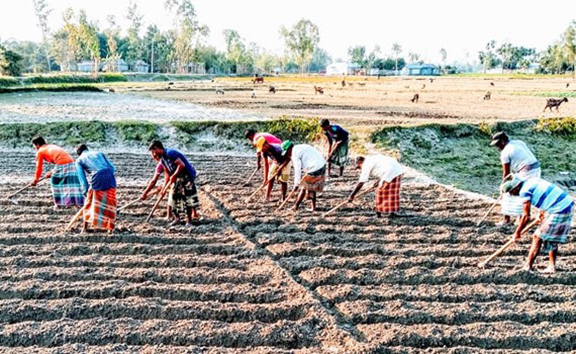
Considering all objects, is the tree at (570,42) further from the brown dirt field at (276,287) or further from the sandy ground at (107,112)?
the brown dirt field at (276,287)

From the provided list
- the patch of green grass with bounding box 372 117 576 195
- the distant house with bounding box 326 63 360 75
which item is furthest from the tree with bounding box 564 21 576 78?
the patch of green grass with bounding box 372 117 576 195

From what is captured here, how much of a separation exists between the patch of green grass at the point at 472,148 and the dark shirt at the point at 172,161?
6.03 meters

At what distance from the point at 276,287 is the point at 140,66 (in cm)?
7704

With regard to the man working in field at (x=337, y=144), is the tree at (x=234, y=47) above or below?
above

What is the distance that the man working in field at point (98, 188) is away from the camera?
7090 millimetres

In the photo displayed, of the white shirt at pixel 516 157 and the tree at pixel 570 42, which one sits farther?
the tree at pixel 570 42

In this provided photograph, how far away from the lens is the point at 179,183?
771cm

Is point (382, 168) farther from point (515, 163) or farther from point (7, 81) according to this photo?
point (7, 81)

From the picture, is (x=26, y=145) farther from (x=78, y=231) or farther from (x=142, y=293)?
(x=142, y=293)

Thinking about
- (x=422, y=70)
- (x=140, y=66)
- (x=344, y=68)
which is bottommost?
(x=140, y=66)

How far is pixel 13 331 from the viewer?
15.6 ft

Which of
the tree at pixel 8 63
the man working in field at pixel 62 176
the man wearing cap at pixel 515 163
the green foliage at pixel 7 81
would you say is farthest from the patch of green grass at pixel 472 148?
the tree at pixel 8 63

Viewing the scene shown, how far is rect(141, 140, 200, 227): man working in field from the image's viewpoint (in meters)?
7.48

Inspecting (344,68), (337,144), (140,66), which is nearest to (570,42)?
(344,68)
